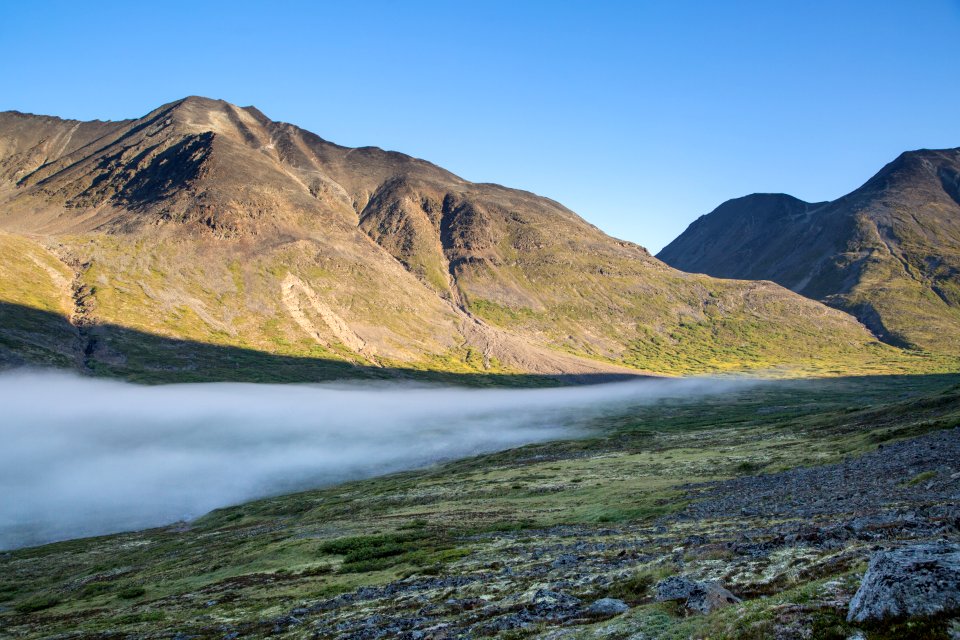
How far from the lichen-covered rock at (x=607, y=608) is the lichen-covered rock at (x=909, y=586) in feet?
28.8

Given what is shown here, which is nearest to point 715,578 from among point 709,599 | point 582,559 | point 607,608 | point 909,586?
point 709,599

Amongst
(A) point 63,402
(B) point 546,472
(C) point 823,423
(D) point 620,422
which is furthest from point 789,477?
(A) point 63,402

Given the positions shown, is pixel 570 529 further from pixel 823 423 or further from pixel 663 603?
pixel 823 423

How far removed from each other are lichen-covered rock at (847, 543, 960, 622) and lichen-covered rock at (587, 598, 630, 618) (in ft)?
28.8

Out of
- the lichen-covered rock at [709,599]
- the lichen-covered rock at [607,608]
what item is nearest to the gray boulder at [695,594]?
the lichen-covered rock at [709,599]

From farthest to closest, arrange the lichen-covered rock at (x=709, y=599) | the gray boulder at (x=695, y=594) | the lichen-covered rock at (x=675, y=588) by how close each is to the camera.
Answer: the lichen-covered rock at (x=675, y=588), the gray boulder at (x=695, y=594), the lichen-covered rock at (x=709, y=599)

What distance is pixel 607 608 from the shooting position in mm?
20312

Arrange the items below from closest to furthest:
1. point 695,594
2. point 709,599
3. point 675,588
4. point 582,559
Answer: point 709,599
point 695,594
point 675,588
point 582,559

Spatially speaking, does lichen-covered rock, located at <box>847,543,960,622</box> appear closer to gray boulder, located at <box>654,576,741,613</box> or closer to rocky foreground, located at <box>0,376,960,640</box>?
rocky foreground, located at <box>0,376,960,640</box>

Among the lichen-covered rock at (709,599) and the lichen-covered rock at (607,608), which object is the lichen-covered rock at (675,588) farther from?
the lichen-covered rock at (607,608)

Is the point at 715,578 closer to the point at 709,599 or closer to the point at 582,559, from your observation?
the point at 709,599

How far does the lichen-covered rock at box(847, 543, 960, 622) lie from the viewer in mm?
11352

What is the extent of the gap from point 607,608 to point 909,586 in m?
10.6

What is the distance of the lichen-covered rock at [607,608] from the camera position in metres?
19.9
